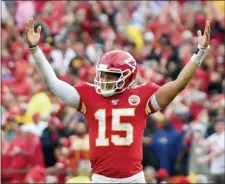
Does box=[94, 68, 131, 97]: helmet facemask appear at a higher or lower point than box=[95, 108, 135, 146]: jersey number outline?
higher

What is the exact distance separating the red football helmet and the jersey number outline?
0.15 metres

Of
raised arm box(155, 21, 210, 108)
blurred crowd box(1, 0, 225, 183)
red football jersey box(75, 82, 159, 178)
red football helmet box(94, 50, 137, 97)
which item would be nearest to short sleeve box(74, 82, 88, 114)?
red football jersey box(75, 82, 159, 178)

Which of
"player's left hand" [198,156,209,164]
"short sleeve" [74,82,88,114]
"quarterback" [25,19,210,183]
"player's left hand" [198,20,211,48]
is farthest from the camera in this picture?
"player's left hand" [198,156,209,164]

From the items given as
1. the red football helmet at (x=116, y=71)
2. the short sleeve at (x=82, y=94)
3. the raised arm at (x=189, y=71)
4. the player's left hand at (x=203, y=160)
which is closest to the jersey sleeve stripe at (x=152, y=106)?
the raised arm at (x=189, y=71)

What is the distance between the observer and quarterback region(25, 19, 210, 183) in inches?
297

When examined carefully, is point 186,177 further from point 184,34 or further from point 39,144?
point 184,34

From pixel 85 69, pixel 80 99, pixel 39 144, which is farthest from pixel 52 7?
pixel 80 99

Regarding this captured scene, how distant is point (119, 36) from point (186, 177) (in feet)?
17.3

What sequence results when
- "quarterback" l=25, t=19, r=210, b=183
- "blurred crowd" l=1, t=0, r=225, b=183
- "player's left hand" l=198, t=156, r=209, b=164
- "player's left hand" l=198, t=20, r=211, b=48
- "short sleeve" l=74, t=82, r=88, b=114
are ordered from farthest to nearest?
"player's left hand" l=198, t=156, r=209, b=164
"blurred crowd" l=1, t=0, r=225, b=183
"short sleeve" l=74, t=82, r=88, b=114
"quarterback" l=25, t=19, r=210, b=183
"player's left hand" l=198, t=20, r=211, b=48

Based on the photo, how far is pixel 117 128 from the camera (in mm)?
7562

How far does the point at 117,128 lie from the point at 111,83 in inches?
13.6

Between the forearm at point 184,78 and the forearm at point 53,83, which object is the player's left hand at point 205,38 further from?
the forearm at point 53,83

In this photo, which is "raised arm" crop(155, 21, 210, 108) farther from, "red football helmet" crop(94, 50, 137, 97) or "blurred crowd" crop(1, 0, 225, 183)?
"blurred crowd" crop(1, 0, 225, 183)

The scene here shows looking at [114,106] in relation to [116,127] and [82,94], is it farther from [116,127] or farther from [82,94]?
[82,94]
